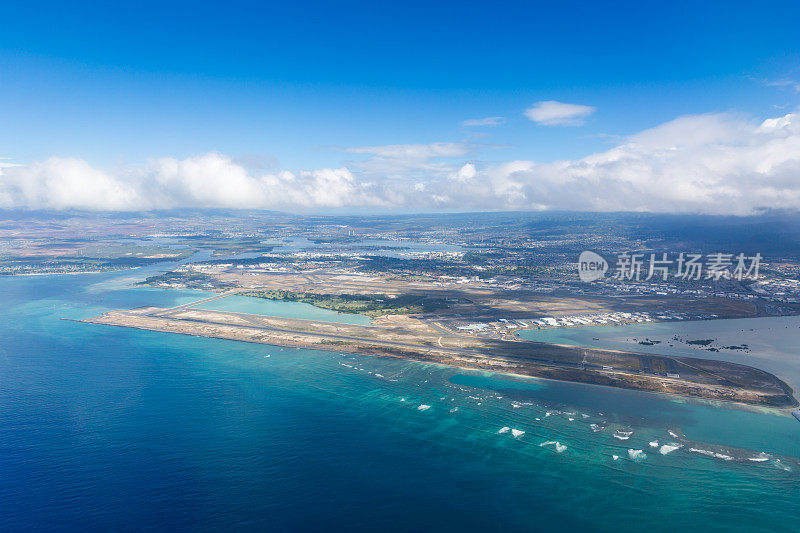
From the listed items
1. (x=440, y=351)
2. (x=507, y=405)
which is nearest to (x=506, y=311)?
(x=440, y=351)

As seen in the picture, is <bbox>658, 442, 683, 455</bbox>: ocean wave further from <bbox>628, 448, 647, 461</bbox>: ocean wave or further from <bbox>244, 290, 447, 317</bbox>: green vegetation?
<bbox>244, 290, 447, 317</bbox>: green vegetation

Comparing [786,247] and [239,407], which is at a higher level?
[786,247]

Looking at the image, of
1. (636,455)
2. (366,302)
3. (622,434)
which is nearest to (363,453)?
(636,455)

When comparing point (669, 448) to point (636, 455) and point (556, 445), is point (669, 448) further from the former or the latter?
point (556, 445)

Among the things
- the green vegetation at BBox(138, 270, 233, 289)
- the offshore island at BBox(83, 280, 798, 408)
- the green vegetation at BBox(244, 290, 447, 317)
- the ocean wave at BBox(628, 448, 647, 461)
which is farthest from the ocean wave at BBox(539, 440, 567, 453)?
the green vegetation at BBox(138, 270, 233, 289)

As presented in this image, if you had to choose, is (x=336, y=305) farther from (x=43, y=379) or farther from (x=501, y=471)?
(x=501, y=471)

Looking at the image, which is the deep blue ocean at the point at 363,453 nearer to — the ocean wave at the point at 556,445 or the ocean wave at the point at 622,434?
the ocean wave at the point at 556,445
